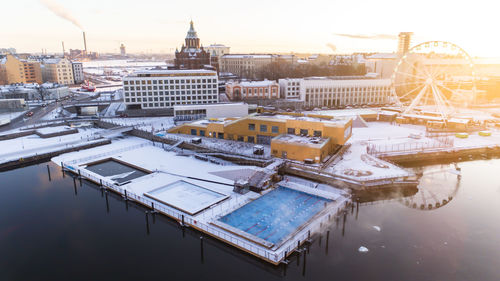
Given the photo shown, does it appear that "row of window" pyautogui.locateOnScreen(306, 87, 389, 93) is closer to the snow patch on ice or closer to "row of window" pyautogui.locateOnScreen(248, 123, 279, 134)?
"row of window" pyautogui.locateOnScreen(248, 123, 279, 134)

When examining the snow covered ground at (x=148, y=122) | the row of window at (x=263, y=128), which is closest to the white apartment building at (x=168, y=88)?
the snow covered ground at (x=148, y=122)

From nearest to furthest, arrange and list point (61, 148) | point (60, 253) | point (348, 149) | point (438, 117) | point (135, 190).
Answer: point (60, 253)
point (135, 190)
point (348, 149)
point (61, 148)
point (438, 117)

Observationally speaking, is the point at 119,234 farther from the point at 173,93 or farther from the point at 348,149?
the point at 173,93

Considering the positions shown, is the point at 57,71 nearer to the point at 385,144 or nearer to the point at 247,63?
the point at 247,63


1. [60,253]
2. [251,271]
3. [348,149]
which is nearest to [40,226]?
[60,253]

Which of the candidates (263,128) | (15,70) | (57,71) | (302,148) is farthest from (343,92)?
(15,70)

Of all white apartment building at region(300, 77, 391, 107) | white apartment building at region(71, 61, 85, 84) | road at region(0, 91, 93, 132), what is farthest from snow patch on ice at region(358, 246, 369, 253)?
white apartment building at region(71, 61, 85, 84)
